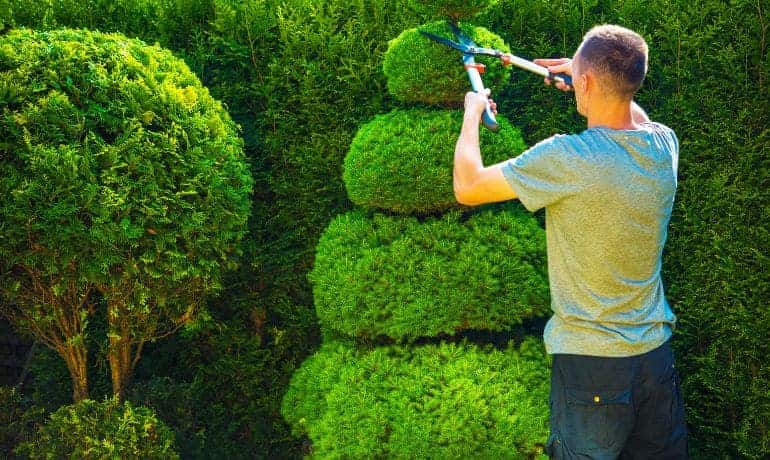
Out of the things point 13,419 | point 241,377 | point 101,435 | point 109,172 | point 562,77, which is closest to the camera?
point 562,77

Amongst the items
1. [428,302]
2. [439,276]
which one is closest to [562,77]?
[439,276]

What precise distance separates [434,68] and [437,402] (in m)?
1.67

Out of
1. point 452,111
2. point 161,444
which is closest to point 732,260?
point 452,111

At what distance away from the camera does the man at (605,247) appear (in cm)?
296

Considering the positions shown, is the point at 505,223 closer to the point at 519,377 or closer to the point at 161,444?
the point at 519,377

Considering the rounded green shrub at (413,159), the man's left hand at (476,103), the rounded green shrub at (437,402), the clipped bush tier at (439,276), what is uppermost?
the man's left hand at (476,103)

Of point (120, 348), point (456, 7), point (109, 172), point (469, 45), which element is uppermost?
point (456, 7)

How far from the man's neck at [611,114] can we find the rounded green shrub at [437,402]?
1.57 metres

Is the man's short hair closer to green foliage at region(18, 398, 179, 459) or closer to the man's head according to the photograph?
the man's head

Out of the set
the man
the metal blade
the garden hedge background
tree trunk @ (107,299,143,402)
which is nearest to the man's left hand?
the man

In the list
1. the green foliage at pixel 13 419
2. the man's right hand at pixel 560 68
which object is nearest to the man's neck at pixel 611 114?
the man's right hand at pixel 560 68

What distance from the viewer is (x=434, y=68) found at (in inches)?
170

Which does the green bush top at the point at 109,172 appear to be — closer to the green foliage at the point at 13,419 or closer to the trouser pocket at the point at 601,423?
the green foliage at the point at 13,419

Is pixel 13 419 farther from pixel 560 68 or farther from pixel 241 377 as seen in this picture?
pixel 560 68
